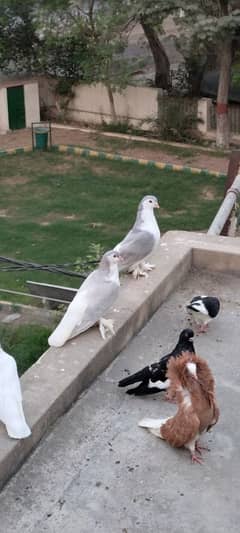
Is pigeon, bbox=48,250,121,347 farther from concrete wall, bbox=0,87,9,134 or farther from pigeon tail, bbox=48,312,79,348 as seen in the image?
concrete wall, bbox=0,87,9,134

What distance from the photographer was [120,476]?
450cm

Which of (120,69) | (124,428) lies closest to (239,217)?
(124,428)

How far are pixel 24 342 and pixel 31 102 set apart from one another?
526 inches

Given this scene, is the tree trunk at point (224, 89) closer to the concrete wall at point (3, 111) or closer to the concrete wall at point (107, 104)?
the concrete wall at point (107, 104)

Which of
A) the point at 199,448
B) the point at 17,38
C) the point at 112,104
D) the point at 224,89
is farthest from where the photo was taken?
the point at 17,38

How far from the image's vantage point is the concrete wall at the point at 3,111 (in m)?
21.2

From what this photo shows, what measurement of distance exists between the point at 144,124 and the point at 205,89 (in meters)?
1.88

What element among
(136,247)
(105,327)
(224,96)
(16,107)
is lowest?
(16,107)

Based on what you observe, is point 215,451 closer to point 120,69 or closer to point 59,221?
point 59,221

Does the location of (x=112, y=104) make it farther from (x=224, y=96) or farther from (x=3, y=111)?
(x=224, y=96)

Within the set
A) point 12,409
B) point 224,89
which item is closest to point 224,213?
point 12,409

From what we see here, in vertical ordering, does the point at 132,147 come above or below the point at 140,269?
below

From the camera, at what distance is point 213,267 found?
281 inches

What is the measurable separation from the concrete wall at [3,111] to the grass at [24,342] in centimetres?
1140
